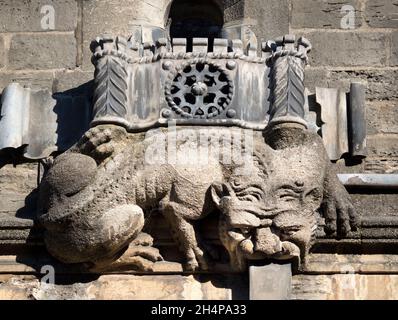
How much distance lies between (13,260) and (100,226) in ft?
1.57

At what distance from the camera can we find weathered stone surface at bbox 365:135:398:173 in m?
7.36

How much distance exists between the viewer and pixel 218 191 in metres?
6.93

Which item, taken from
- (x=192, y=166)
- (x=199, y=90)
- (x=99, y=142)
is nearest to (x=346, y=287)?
(x=192, y=166)

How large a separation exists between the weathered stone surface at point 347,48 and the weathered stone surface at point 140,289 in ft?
3.97

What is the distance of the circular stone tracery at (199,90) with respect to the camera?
7129 millimetres

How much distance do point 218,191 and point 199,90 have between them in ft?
1.58

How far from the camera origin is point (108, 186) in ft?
22.9

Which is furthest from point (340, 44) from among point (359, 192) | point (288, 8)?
point (359, 192)

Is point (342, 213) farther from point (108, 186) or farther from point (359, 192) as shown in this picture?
point (108, 186)

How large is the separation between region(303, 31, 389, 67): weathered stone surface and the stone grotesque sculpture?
0.39 m
